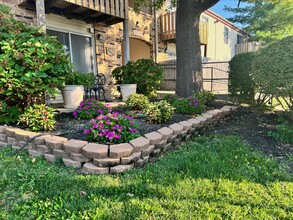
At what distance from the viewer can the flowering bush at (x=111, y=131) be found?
2693mm

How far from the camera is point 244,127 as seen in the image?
168 inches

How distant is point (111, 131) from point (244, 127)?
2805 millimetres

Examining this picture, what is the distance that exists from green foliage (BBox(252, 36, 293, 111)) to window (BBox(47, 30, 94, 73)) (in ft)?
17.5

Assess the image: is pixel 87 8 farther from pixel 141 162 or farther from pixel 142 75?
pixel 141 162

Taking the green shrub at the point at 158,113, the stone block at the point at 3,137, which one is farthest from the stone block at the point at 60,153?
the green shrub at the point at 158,113

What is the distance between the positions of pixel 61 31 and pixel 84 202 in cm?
621

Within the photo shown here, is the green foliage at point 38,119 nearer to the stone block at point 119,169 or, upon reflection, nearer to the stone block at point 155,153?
the stone block at point 119,169

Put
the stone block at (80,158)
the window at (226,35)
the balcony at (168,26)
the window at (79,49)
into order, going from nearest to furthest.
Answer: the stone block at (80,158) → the window at (79,49) → the balcony at (168,26) → the window at (226,35)

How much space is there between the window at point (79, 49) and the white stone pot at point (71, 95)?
2.56 metres

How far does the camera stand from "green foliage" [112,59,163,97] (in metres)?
6.57

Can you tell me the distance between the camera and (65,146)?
8.30 ft

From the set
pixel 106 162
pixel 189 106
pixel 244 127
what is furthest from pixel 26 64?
pixel 244 127

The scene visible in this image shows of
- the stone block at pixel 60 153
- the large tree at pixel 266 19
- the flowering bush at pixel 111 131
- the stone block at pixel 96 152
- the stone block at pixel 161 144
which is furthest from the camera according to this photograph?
the large tree at pixel 266 19

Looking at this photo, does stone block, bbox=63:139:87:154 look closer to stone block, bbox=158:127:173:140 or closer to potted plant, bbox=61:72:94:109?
stone block, bbox=158:127:173:140
